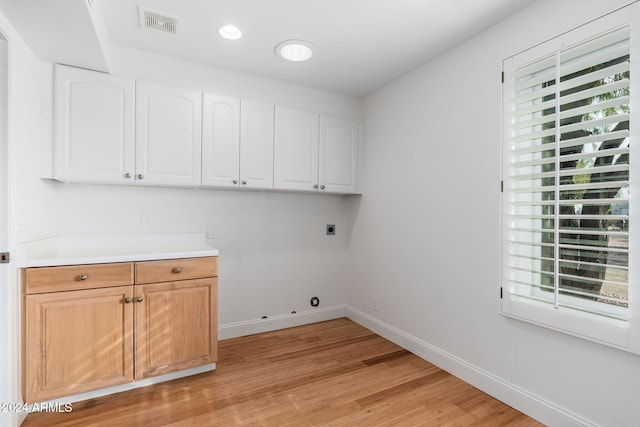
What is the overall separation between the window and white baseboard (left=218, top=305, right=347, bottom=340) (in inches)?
75.3

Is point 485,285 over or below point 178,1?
below

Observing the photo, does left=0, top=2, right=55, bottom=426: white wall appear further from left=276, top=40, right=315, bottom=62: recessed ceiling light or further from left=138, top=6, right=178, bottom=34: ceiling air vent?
left=276, top=40, right=315, bottom=62: recessed ceiling light

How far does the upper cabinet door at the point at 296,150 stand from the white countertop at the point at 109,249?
35.9 inches

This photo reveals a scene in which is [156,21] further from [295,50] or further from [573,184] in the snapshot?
[573,184]

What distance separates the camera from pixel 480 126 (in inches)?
86.9

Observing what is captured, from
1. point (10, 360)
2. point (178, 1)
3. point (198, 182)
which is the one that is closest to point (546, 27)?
point (178, 1)

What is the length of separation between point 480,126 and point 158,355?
2.69 meters

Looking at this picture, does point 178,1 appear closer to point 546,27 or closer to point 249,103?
point 249,103

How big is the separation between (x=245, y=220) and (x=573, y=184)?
8.15ft

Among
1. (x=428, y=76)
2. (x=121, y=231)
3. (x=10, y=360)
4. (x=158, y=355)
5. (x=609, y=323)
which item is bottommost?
(x=158, y=355)

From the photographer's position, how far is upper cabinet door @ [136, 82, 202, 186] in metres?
2.37

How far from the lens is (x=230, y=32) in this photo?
2.26 m

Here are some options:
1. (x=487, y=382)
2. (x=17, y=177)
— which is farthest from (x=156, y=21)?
(x=487, y=382)

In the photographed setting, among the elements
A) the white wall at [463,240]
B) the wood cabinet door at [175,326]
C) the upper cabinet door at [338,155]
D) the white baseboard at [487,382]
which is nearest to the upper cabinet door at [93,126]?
the wood cabinet door at [175,326]
